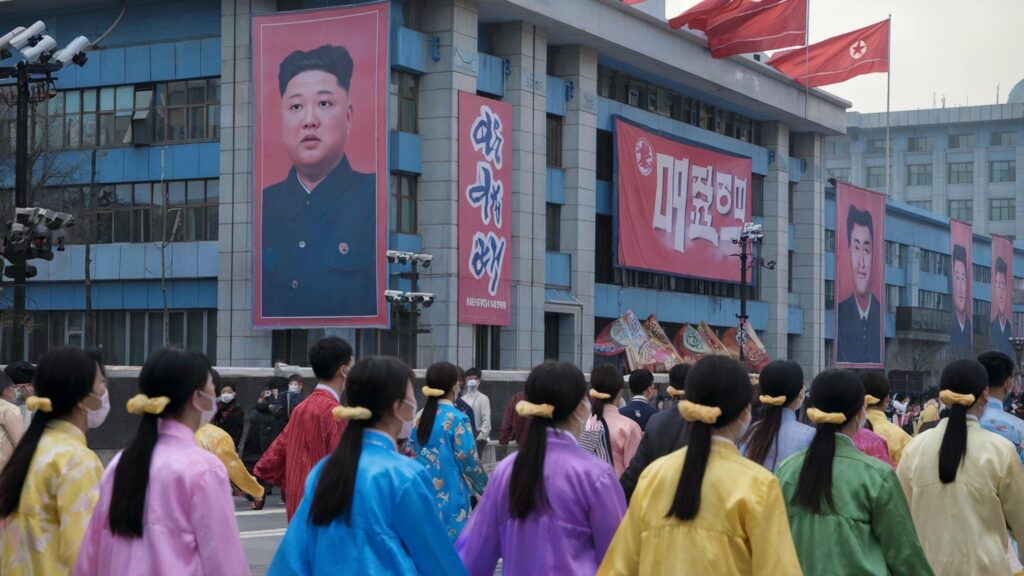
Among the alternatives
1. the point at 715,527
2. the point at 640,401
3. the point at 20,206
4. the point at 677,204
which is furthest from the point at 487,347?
the point at 715,527

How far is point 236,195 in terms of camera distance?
43281mm

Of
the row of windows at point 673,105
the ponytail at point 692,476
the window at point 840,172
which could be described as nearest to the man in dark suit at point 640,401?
the ponytail at point 692,476

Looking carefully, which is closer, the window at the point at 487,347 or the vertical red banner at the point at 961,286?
the window at the point at 487,347

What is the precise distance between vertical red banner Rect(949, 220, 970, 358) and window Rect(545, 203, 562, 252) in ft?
131

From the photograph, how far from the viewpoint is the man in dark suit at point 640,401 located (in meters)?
12.8

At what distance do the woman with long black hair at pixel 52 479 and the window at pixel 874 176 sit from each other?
116895 millimetres

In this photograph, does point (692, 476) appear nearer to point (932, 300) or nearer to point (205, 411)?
point (205, 411)

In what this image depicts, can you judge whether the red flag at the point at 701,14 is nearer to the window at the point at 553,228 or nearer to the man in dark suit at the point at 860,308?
the window at the point at 553,228

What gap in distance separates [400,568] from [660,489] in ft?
3.21

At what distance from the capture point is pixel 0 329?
46.6 m

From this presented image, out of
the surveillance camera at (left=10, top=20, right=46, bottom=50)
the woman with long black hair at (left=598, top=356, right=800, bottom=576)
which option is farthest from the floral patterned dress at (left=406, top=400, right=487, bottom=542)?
the surveillance camera at (left=10, top=20, right=46, bottom=50)

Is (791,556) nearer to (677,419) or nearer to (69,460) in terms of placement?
(69,460)

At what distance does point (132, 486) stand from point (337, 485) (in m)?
0.75

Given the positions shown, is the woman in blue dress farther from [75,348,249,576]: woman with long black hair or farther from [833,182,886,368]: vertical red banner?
[833,182,886,368]: vertical red banner
